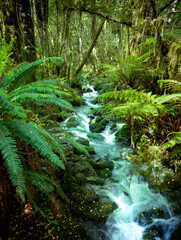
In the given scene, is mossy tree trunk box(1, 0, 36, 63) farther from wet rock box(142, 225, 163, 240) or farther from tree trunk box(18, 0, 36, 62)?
wet rock box(142, 225, 163, 240)

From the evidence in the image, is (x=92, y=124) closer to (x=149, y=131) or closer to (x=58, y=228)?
(x=149, y=131)

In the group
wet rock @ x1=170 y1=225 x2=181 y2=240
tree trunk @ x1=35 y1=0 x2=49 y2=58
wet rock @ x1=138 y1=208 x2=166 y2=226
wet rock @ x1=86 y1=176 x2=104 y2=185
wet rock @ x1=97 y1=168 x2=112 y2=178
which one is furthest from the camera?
tree trunk @ x1=35 y1=0 x2=49 y2=58

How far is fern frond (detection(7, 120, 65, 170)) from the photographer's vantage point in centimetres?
112

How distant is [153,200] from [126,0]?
6037mm

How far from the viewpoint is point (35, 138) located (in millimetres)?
1128

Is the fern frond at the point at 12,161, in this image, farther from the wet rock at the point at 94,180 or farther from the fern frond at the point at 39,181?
the wet rock at the point at 94,180

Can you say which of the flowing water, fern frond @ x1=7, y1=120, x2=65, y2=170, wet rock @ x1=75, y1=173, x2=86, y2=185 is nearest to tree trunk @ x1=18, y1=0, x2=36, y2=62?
the flowing water

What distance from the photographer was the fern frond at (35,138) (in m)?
1.12

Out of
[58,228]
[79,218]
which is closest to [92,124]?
[79,218]

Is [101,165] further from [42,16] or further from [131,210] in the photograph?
[42,16]

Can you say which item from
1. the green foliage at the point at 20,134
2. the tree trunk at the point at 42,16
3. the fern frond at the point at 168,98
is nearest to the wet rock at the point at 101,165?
the fern frond at the point at 168,98

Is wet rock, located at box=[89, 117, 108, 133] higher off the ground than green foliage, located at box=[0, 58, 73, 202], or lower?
lower

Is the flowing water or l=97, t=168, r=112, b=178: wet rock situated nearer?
the flowing water

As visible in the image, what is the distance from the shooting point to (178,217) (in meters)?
2.56
